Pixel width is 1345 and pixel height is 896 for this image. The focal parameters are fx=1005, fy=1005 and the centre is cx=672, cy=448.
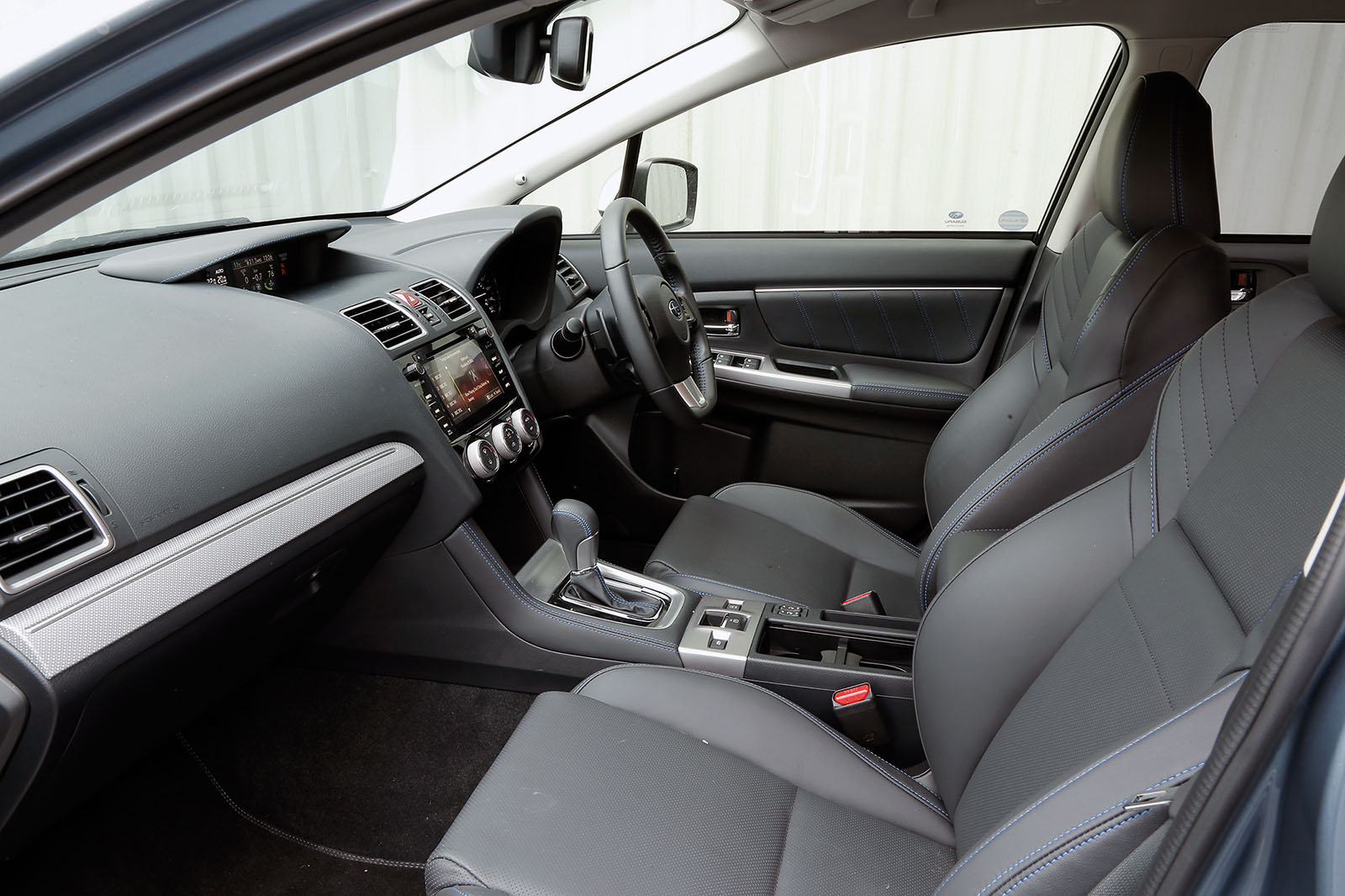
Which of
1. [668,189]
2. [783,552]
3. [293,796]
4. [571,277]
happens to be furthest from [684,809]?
[668,189]

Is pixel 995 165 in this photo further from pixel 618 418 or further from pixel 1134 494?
pixel 1134 494

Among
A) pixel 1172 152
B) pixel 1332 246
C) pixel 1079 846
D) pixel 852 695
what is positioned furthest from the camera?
pixel 1172 152

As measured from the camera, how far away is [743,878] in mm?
1026

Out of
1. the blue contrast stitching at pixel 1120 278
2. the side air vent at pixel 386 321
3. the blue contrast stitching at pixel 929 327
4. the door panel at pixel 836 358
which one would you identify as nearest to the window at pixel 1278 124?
the door panel at pixel 836 358

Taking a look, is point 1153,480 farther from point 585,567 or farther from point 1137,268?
point 585,567

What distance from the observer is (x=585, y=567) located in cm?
178

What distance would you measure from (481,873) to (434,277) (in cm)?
120

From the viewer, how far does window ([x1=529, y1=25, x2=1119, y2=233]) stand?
101 inches

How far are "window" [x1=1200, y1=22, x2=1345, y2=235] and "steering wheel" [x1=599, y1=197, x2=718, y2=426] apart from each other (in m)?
1.32

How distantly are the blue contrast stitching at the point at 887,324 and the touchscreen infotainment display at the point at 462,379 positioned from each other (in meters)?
1.14

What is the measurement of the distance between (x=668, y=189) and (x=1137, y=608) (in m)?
1.94

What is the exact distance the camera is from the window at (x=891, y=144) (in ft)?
8.41

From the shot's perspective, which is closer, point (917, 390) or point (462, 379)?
point (462, 379)

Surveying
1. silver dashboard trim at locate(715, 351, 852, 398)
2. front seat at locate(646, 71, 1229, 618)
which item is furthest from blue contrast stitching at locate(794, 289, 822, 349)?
front seat at locate(646, 71, 1229, 618)
